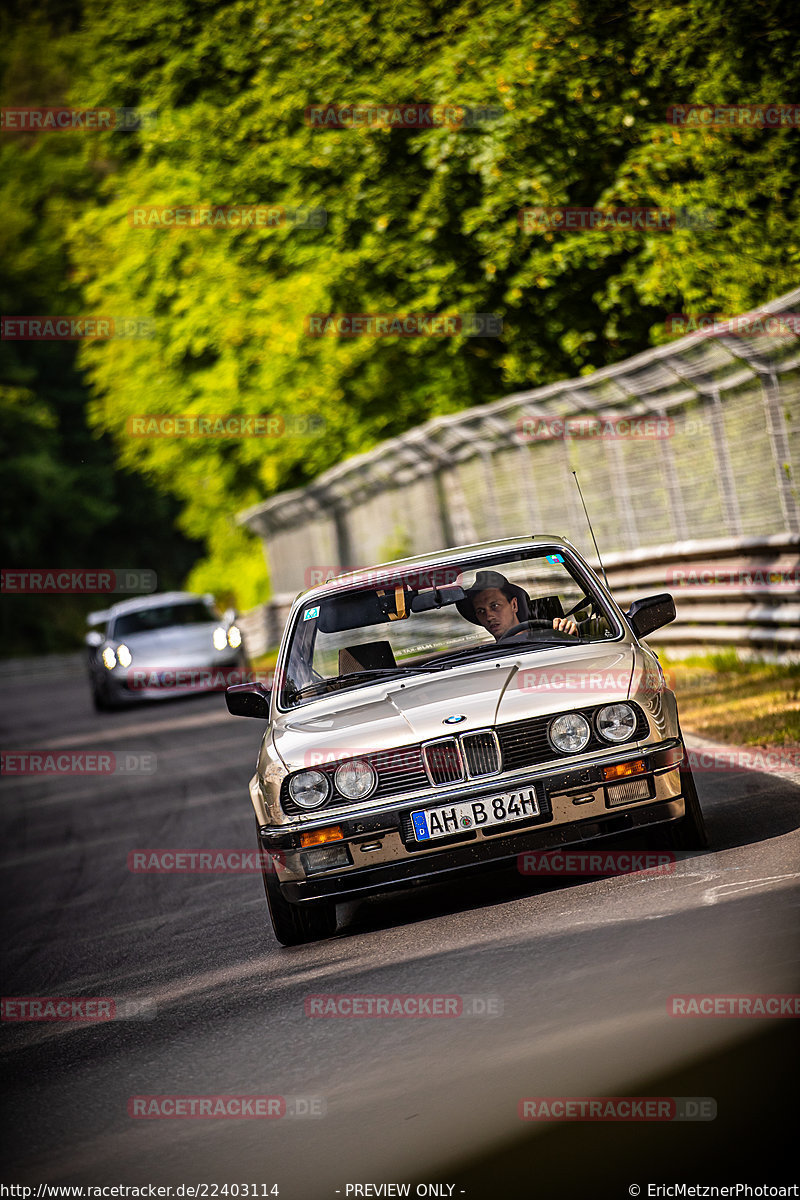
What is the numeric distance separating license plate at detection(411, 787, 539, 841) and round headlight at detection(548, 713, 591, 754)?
289 millimetres

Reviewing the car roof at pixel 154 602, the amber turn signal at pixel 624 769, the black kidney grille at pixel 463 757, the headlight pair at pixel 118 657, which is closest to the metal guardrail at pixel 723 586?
the amber turn signal at pixel 624 769

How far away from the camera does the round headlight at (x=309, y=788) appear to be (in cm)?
667

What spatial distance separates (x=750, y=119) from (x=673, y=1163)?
13419mm

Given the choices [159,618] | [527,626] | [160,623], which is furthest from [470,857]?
[159,618]

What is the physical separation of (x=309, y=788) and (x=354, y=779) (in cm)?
19

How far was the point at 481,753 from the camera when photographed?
6.57 m

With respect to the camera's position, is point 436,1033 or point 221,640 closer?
point 436,1033

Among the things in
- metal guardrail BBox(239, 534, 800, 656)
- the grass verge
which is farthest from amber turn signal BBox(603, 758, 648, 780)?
metal guardrail BBox(239, 534, 800, 656)

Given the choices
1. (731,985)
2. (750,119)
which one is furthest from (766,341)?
(731,985)

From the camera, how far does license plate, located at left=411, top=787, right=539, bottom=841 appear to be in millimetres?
6488

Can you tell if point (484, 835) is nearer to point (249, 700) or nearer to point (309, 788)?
point (309, 788)

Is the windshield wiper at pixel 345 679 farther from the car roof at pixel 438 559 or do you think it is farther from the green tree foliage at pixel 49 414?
the green tree foliage at pixel 49 414

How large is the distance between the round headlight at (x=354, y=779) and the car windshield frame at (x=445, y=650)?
81 cm

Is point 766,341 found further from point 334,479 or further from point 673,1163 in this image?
point 334,479
